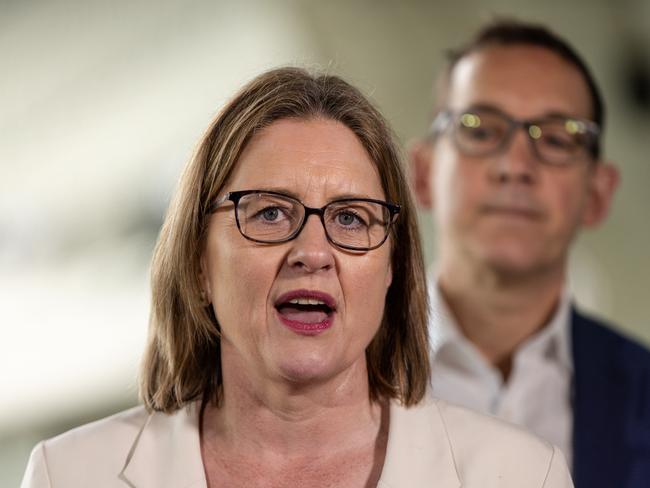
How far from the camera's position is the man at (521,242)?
323cm

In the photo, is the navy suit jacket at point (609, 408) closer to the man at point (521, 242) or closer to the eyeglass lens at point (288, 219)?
the man at point (521, 242)

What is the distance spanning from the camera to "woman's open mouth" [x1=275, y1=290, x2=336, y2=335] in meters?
2.07

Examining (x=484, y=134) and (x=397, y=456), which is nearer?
(x=397, y=456)

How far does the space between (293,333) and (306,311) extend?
0.05 m

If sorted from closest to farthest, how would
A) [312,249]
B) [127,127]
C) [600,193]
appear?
[312,249] → [600,193] → [127,127]

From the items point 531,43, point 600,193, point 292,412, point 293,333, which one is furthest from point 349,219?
point 600,193

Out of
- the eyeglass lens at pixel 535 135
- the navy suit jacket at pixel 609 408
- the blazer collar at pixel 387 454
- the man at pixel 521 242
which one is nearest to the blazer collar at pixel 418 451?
the blazer collar at pixel 387 454

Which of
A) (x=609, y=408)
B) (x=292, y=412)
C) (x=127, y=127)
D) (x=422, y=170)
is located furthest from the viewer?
(x=127, y=127)

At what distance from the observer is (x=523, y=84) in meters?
3.35

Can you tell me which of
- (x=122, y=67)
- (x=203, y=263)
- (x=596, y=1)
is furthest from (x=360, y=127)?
(x=596, y=1)

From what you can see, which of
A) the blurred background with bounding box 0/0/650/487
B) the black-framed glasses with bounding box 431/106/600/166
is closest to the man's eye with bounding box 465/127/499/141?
the black-framed glasses with bounding box 431/106/600/166

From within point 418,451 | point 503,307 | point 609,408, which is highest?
point 418,451

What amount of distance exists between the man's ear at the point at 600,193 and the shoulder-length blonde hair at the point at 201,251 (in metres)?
1.32

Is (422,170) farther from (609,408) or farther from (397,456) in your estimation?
(397,456)
